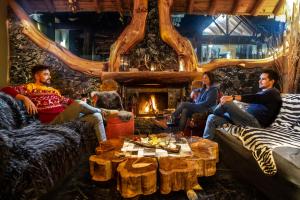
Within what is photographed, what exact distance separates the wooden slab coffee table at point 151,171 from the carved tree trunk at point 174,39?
2.84 metres

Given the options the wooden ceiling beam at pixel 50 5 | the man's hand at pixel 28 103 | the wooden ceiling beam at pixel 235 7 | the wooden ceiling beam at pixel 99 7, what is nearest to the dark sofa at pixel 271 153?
the man's hand at pixel 28 103

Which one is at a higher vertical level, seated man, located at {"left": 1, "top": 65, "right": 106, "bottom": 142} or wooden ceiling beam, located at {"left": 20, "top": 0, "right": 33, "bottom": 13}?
wooden ceiling beam, located at {"left": 20, "top": 0, "right": 33, "bottom": 13}

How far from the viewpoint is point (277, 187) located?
6.18ft

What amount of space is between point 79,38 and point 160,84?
209cm

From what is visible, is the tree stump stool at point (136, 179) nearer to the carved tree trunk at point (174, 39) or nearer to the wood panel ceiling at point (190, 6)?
the carved tree trunk at point (174, 39)

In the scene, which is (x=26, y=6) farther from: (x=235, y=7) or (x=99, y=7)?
(x=235, y=7)

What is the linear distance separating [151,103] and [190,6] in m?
2.16

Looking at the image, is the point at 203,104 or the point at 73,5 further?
the point at 73,5

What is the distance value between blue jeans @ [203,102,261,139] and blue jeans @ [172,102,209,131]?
0.39 metres

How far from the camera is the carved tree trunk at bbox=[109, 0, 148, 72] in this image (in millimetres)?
4840

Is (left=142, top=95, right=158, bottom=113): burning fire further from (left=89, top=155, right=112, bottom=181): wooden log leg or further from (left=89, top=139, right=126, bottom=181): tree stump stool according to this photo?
(left=89, top=155, right=112, bottom=181): wooden log leg

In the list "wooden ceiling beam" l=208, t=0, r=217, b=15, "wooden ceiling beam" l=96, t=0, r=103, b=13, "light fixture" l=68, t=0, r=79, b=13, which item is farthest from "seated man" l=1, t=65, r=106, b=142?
"wooden ceiling beam" l=208, t=0, r=217, b=15

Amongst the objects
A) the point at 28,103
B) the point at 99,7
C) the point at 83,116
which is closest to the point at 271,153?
the point at 83,116

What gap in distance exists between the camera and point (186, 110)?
3980 millimetres
